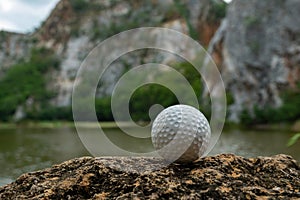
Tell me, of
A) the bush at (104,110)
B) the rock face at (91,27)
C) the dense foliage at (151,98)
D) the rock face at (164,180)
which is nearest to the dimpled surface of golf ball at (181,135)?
the rock face at (164,180)

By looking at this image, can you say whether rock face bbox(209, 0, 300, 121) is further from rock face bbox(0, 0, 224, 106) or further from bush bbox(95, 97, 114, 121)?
rock face bbox(0, 0, 224, 106)

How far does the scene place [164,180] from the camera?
146 inches

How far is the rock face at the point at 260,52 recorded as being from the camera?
3806cm

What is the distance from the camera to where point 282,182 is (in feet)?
13.0

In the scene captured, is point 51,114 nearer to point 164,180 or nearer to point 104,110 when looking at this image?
point 104,110

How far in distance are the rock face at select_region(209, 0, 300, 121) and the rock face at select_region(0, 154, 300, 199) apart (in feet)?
114

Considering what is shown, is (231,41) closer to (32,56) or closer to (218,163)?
(218,163)

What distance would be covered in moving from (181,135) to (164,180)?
2.10 feet

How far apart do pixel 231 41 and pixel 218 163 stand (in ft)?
131

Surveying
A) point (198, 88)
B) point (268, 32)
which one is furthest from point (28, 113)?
point (268, 32)

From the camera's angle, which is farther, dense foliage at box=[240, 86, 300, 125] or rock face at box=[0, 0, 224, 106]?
rock face at box=[0, 0, 224, 106]

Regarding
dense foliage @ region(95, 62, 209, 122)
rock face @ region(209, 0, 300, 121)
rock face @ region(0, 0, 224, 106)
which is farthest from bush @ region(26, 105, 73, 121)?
rock face @ region(209, 0, 300, 121)

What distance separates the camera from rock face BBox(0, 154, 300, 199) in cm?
359

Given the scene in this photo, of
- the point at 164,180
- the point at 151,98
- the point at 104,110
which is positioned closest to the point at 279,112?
the point at 151,98
